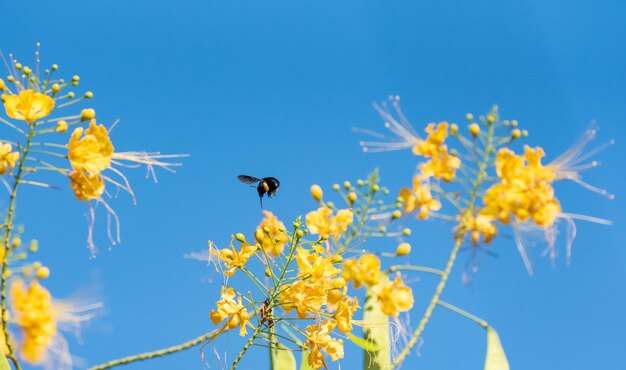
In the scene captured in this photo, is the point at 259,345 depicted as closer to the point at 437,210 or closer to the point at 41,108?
the point at 437,210

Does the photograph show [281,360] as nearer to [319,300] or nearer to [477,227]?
[319,300]

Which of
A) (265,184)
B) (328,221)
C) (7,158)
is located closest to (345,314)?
(328,221)

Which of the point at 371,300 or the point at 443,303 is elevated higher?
the point at 371,300

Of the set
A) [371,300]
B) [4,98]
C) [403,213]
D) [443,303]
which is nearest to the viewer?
[443,303]

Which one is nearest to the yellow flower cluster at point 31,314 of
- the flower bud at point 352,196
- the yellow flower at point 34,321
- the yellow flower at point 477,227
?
the yellow flower at point 34,321

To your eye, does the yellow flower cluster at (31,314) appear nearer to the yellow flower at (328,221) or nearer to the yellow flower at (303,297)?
the yellow flower at (303,297)

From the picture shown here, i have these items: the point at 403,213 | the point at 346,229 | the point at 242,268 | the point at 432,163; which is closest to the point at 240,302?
the point at 242,268

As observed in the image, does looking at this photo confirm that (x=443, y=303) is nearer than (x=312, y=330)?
Yes
